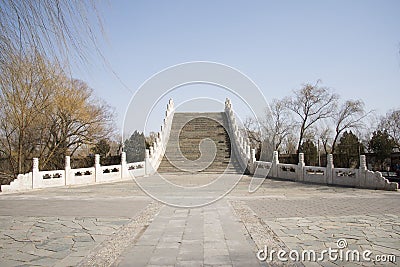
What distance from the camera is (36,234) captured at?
5.22m

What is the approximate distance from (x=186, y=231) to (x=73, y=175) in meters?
10.7

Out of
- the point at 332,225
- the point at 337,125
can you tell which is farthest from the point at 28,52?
the point at 337,125

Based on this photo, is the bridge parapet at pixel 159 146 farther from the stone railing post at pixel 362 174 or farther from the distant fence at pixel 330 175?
the stone railing post at pixel 362 174

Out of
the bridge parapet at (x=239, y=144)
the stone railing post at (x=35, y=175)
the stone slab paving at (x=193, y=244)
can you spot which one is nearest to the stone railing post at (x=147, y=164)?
the bridge parapet at (x=239, y=144)

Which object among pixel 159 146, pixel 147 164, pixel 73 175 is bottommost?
pixel 73 175

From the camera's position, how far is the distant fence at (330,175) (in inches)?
459

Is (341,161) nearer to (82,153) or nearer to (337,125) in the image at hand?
(337,125)

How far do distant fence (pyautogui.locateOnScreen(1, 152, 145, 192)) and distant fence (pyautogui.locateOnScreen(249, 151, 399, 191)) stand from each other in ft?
23.6

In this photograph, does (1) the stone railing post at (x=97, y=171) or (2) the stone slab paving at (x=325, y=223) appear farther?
(1) the stone railing post at (x=97, y=171)

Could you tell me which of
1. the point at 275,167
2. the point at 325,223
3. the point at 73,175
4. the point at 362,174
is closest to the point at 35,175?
the point at 73,175

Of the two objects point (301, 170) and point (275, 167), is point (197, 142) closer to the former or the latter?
point (275, 167)

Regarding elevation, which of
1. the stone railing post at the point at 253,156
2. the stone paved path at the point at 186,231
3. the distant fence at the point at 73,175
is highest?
the stone railing post at the point at 253,156

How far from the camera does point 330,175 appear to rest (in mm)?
13297

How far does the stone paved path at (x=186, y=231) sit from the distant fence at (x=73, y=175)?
409 cm
